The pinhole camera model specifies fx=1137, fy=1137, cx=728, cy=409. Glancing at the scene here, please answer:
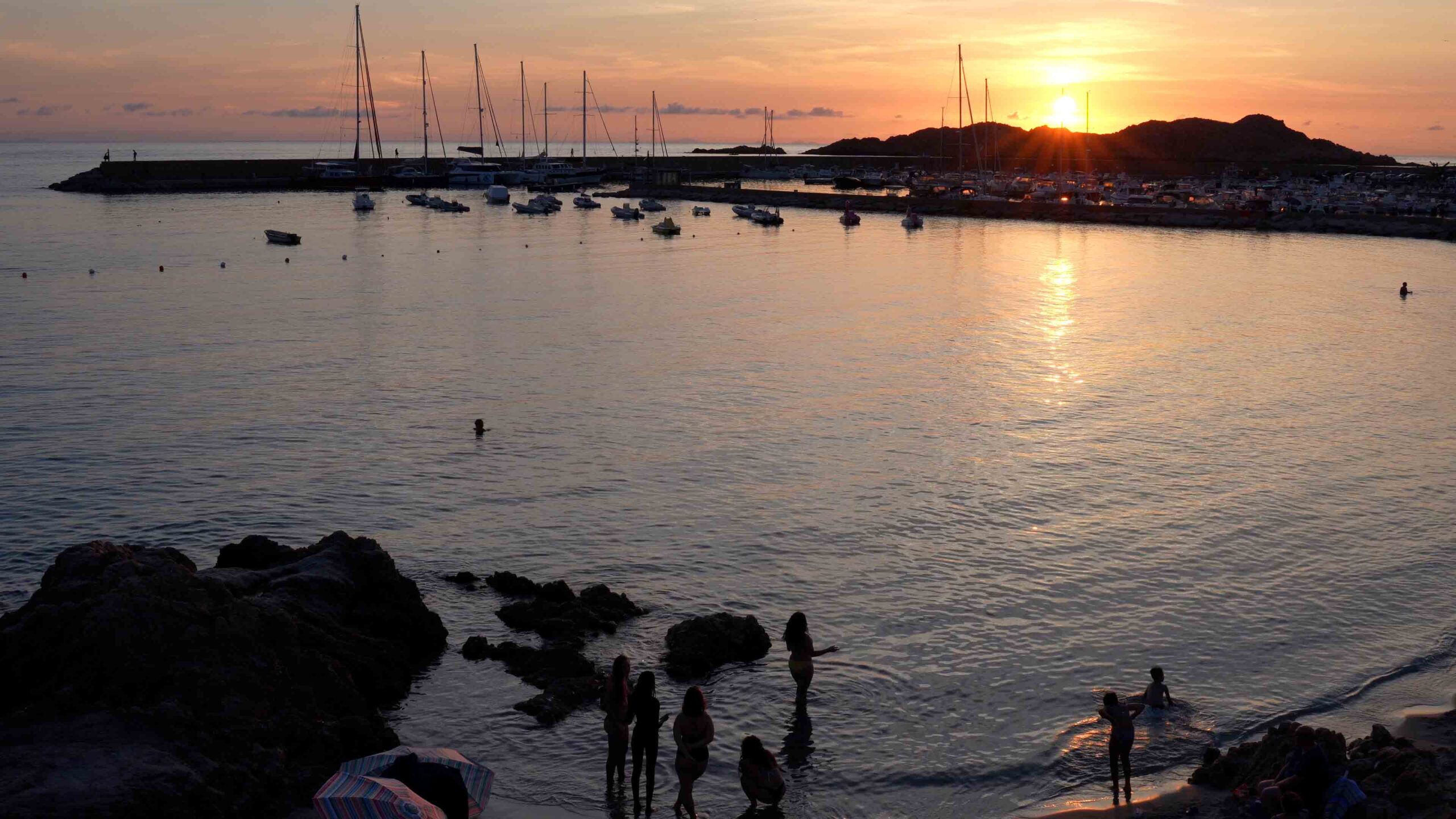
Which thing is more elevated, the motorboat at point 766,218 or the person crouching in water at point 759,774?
the motorboat at point 766,218

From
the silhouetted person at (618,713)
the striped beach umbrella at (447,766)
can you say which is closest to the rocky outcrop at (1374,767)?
the silhouetted person at (618,713)

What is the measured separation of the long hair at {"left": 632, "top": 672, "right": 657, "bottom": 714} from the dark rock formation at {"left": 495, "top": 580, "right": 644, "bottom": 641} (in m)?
5.11

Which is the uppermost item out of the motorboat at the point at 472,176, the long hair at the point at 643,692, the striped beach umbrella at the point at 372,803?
the motorboat at the point at 472,176

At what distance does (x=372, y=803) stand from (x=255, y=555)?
30.8 ft

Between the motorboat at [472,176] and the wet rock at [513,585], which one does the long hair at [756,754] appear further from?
the motorboat at [472,176]

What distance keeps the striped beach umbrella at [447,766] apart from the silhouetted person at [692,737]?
2158 mm

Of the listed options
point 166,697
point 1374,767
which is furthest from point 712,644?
point 1374,767

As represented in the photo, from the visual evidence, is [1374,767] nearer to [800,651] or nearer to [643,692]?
[800,651]

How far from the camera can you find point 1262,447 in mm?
31125

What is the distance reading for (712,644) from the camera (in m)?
17.5

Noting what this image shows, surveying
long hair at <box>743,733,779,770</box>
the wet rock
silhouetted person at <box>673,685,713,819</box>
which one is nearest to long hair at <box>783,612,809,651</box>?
long hair at <box>743,733,779,770</box>

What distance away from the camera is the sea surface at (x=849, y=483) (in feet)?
53.2

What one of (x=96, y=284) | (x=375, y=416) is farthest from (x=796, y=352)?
(x=96, y=284)

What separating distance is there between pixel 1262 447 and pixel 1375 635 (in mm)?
13266
